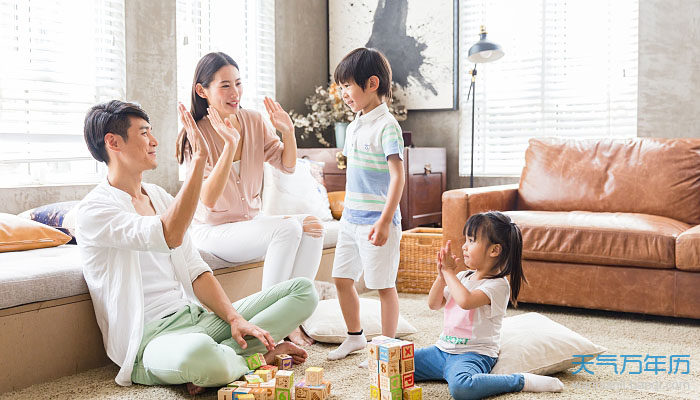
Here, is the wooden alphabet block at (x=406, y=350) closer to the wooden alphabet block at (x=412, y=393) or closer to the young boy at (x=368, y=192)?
the wooden alphabet block at (x=412, y=393)

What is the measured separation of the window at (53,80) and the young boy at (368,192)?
174 centimetres

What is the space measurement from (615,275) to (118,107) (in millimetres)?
2230

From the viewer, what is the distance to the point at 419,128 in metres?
5.06

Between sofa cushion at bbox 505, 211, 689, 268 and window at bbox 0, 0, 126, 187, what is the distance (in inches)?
89.8

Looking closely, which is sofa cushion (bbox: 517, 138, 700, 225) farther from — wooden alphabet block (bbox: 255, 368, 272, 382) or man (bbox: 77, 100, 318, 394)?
wooden alphabet block (bbox: 255, 368, 272, 382)

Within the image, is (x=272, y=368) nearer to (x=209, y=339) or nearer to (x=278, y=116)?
(x=209, y=339)

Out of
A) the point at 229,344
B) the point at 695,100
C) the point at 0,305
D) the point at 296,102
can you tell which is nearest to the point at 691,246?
the point at 695,100

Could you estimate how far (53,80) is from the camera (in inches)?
135

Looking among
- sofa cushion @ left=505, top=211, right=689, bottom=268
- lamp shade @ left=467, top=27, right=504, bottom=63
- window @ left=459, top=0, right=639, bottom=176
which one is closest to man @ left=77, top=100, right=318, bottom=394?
sofa cushion @ left=505, top=211, right=689, bottom=268

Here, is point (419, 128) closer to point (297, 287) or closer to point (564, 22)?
point (564, 22)

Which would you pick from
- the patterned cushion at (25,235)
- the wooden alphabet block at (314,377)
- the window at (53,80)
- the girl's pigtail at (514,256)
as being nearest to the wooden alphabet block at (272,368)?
the wooden alphabet block at (314,377)

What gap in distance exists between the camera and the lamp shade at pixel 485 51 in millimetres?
4168

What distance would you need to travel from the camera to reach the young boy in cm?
238

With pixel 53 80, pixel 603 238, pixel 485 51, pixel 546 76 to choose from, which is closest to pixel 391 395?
pixel 603 238
